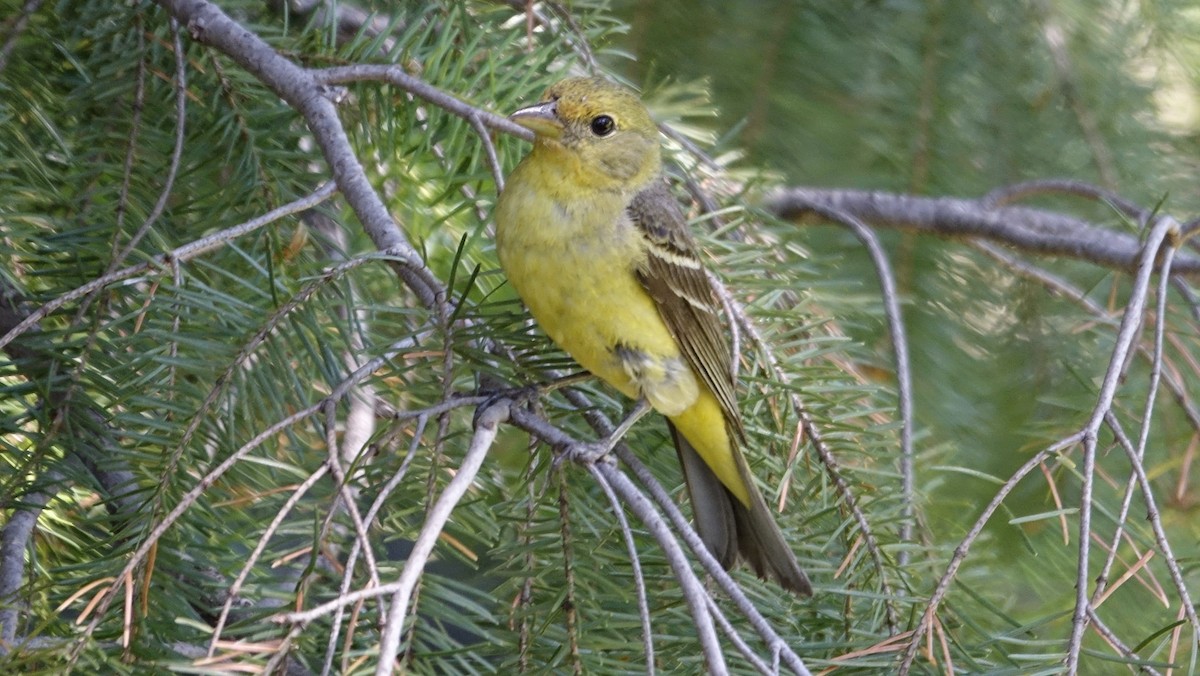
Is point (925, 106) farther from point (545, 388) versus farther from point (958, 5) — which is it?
point (545, 388)

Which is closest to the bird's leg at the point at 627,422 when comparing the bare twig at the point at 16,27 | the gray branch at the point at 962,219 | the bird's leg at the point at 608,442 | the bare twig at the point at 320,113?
the bird's leg at the point at 608,442

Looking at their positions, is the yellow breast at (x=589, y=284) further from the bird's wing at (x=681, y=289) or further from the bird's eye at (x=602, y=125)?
the bird's eye at (x=602, y=125)

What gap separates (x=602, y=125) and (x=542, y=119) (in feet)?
0.69

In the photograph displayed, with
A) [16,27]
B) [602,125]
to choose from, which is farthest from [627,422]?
[16,27]

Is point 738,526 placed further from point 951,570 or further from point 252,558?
point 252,558

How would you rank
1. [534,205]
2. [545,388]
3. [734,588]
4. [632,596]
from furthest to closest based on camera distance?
1. [534,205]
2. [545,388]
3. [632,596]
4. [734,588]

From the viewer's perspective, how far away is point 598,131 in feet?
7.93

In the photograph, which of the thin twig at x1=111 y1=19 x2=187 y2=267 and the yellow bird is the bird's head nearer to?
the yellow bird

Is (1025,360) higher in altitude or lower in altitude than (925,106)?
lower

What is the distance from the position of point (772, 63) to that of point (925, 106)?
0.49 meters

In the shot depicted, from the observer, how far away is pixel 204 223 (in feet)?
7.20

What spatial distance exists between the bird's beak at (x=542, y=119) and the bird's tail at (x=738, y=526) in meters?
0.64

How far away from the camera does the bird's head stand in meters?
2.29

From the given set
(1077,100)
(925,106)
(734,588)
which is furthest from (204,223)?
(1077,100)
